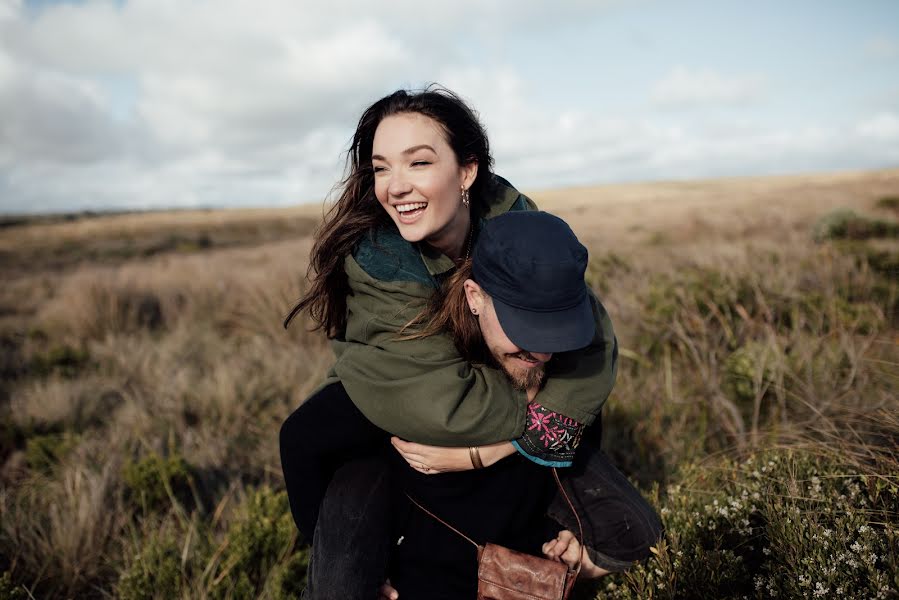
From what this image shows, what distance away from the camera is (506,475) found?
2100 millimetres

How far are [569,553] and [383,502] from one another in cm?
79

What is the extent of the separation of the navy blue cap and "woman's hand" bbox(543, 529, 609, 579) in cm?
96

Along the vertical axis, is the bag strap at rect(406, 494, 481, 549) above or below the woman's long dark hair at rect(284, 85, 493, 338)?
below

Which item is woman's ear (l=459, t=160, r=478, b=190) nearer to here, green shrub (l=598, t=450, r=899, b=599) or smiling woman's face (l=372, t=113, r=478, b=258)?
smiling woman's face (l=372, t=113, r=478, b=258)

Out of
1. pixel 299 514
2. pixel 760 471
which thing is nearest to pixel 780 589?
pixel 760 471

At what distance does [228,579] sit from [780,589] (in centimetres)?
236

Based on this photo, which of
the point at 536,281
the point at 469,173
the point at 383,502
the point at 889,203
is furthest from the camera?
the point at 889,203

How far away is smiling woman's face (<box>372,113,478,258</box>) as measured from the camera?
2.12m

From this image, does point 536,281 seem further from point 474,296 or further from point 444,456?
point 444,456

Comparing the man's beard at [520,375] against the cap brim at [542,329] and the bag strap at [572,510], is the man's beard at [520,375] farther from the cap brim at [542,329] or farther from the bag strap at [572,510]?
the bag strap at [572,510]

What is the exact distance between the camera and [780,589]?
5.62 ft

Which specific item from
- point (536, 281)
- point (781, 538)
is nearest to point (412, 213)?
point (536, 281)

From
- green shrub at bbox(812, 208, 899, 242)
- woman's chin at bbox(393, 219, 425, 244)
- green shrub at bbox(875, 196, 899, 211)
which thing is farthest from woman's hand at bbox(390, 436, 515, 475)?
green shrub at bbox(875, 196, 899, 211)

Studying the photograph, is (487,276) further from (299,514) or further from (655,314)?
(655,314)
